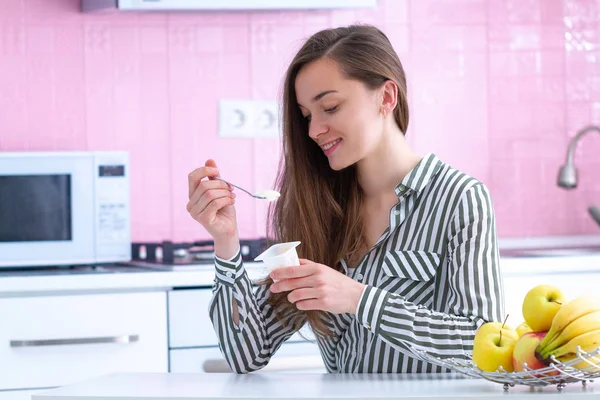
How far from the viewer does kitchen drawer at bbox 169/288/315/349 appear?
244 centimetres

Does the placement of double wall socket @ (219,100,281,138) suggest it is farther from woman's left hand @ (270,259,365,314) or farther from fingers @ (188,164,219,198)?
woman's left hand @ (270,259,365,314)

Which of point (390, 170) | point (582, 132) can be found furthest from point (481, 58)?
point (390, 170)

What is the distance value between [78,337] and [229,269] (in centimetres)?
95

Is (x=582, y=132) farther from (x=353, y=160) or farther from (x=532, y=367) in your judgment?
(x=532, y=367)

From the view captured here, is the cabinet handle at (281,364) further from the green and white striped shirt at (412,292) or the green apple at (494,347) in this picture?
the green apple at (494,347)

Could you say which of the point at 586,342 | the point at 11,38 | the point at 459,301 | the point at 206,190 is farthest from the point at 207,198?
the point at 11,38

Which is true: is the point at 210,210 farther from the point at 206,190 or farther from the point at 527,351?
the point at 527,351

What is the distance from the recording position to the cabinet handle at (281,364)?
1800mm

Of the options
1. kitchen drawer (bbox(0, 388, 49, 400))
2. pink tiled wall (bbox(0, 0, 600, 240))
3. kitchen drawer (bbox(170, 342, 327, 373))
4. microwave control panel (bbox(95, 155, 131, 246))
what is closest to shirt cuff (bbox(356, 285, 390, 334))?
kitchen drawer (bbox(170, 342, 327, 373))

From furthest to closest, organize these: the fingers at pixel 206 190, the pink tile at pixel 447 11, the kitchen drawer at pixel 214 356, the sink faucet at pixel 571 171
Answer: the pink tile at pixel 447 11, the sink faucet at pixel 571 171, the kitchen drawer at pixel 214 356, the fingers at pixel 206 190

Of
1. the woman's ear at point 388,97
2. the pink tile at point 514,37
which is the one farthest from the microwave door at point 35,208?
the pink tile at point 514,37

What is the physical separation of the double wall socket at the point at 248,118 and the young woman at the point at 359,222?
1283 mm

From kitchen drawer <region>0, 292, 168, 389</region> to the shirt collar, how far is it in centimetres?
104

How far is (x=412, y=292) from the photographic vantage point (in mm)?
1558
